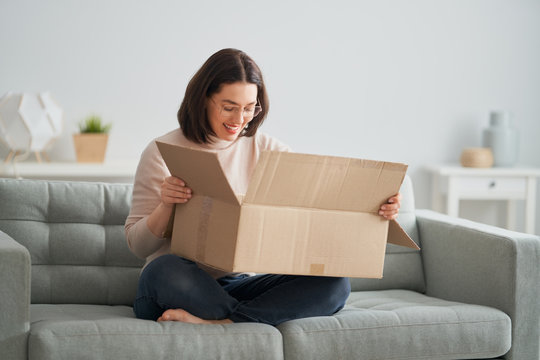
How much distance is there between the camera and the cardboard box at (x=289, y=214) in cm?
173

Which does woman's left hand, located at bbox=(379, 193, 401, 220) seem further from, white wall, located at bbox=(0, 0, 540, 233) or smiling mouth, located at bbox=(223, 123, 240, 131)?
white wall, located at bbox=(0, 0, 540, 233)

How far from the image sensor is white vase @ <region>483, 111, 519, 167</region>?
386cm

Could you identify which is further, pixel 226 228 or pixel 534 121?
pixel 534 121

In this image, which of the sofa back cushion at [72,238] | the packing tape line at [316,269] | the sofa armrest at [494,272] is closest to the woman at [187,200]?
the packing tape line at [316,269]

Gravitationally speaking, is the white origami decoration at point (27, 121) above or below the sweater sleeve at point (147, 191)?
above

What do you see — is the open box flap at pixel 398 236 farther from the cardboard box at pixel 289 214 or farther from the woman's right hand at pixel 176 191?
the woman's right hand at pixel 176 191

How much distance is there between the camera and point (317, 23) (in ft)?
12.5

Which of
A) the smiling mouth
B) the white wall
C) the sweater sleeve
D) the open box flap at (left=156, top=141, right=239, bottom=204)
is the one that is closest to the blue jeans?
the sweater sleeve

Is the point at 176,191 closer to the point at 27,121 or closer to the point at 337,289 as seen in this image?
the point at 337,289

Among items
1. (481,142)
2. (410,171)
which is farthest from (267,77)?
(481,142)

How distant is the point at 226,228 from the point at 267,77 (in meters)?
2.09

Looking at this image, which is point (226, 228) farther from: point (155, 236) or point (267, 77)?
point (267, 77)

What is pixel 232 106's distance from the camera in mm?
2039

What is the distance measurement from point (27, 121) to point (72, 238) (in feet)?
3.47
